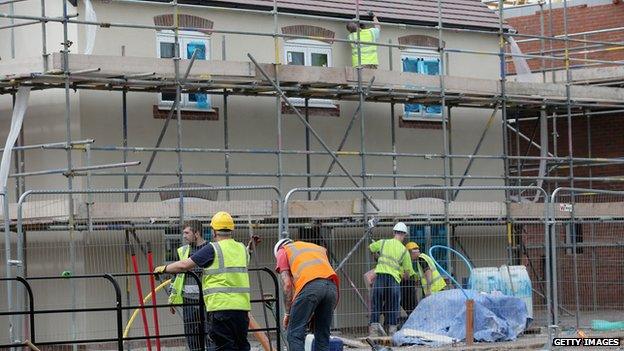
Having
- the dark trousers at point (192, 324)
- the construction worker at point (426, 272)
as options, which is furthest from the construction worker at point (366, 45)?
the dark trousers at point (192, 324)

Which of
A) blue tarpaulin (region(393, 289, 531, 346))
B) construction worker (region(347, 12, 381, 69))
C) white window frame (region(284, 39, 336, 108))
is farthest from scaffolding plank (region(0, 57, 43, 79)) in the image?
blue tarpaulin (region(393, 289, 531, 346))

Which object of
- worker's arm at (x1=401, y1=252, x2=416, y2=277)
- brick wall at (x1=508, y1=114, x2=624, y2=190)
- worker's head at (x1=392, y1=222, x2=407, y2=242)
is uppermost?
brick wall at (x1=508, y1=114, x2=624, y2=190)

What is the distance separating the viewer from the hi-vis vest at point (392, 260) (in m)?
20.9

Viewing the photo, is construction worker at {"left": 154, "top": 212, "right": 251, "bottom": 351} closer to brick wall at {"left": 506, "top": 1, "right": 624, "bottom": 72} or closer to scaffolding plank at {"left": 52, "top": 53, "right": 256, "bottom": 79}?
scaffolding plank at {"left": 52, "top": 53, "right": 256, "bottom": 79}

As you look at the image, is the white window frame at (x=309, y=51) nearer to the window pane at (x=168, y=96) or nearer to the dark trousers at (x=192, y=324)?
the window pane at (x=168, y=96)

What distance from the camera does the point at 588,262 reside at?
26000 mm

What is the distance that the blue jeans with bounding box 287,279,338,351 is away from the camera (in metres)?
15.3

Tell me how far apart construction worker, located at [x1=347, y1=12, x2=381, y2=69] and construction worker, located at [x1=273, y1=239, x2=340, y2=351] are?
33.9 ft

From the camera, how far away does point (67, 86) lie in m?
21.4

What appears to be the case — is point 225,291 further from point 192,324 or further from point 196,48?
point 196,48

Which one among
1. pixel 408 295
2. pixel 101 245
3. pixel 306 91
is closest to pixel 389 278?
pixel 408 295

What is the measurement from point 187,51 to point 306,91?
7.45 ft

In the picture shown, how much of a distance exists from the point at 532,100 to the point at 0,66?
10549 millimetres

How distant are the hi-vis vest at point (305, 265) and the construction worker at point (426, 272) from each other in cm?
529
